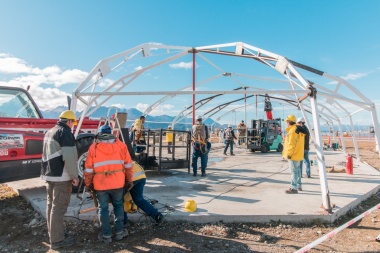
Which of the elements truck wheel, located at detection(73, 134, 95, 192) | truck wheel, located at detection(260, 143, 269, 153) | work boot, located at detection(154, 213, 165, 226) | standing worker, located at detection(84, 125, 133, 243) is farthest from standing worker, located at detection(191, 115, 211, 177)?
truck wheel, located at detection(260, 143, 269, 153)

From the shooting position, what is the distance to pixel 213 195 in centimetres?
651

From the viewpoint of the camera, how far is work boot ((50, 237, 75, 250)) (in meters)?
4.22

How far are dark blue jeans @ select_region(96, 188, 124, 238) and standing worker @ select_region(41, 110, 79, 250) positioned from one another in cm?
46

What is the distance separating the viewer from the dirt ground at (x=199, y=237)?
4.18 meters

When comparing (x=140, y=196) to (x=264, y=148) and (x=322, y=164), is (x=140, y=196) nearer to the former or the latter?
(x=322, y=164)

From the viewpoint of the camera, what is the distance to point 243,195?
21.4ft

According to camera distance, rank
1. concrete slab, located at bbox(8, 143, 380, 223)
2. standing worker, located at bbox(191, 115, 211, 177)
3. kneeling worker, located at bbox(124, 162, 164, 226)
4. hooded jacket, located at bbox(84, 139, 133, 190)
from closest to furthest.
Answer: hooded jacket, located at bbox(84, 139, 133, 190)
kneeling worker, located at bbox(124, 162, 164, 226)
concrete slab, located at bbox(8, 143, 380, 223)
standing worker, located at bbox(191, 115, 211, 177)

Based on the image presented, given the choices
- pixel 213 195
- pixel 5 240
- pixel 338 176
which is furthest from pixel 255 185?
pixel 5 240

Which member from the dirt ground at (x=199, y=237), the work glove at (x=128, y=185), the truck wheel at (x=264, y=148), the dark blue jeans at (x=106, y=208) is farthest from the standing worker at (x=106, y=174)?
the truck wheel at (x=264, y=148)

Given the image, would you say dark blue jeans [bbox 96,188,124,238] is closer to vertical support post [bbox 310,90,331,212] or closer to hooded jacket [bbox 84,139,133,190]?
hooded jacket [bbox 84,139,133,190]

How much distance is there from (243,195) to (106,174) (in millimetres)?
3519

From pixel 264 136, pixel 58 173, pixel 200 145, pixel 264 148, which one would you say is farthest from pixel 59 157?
pixel 264 136

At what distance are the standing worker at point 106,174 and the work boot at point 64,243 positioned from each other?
16.8 inches

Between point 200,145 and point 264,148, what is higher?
point 200,145
